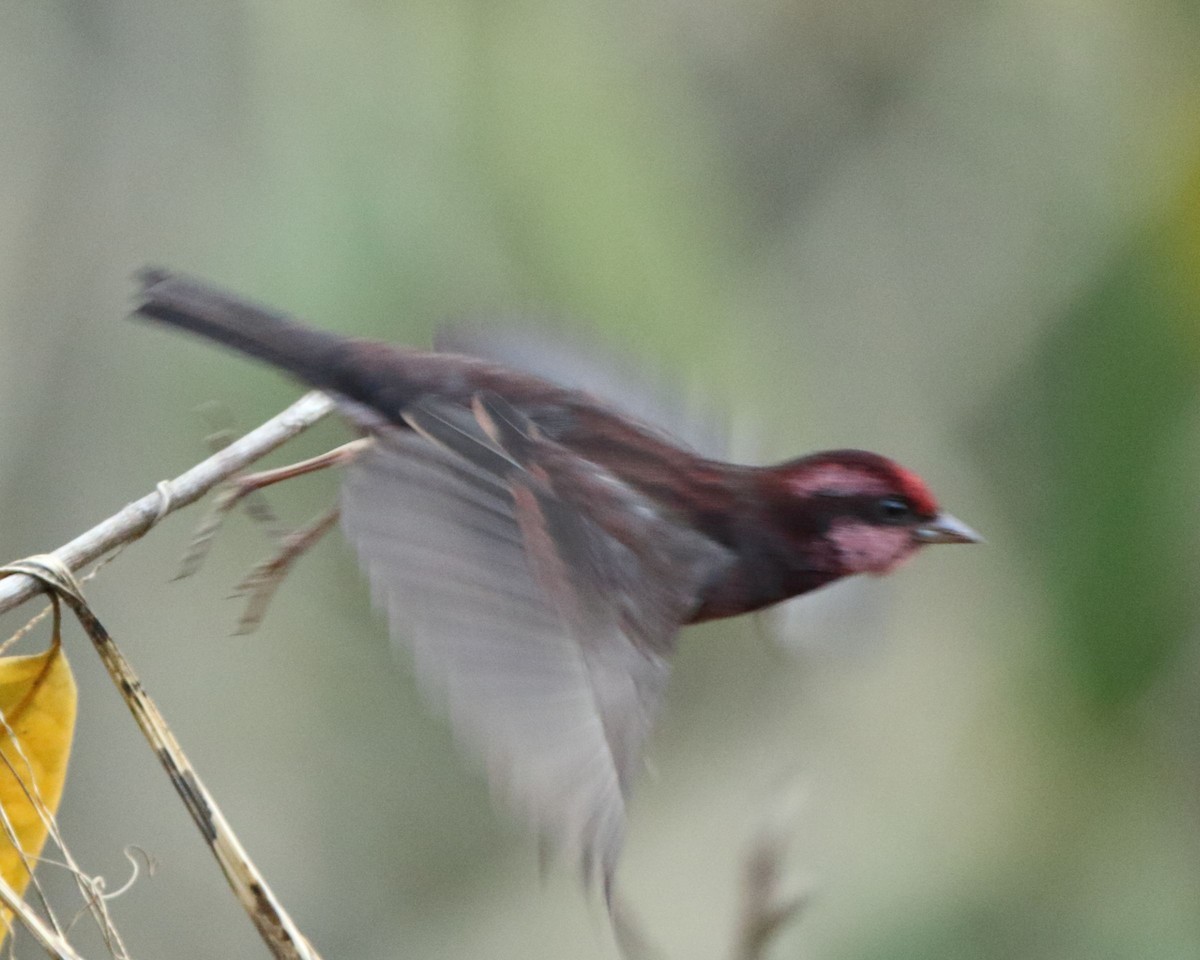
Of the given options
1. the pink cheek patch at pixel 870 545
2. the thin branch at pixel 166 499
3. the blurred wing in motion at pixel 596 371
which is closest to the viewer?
the thin branch at pixel 166 499

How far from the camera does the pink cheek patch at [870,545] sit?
8.13 ft

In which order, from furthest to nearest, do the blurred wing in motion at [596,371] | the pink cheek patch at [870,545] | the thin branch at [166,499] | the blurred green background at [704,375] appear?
the blurred green background at [704,375], the blurred wing in motion at [596,371], the pink cheek patch at [870,545], the thin branch at [166,499]

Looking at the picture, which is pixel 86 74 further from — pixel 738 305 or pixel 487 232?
pixel 738 305

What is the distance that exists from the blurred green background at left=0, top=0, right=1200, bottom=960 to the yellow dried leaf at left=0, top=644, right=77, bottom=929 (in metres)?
1.81

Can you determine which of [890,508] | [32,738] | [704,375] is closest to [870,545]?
[890,508]

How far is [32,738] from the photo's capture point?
66.6 inches

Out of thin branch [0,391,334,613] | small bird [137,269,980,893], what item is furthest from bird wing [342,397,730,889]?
thin branch [0,391,334,613]

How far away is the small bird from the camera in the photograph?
1.75m

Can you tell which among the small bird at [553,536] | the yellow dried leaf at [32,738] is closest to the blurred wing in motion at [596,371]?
the small bird at [553,536]

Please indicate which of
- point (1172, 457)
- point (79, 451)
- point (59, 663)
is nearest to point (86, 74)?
point (79, 451)

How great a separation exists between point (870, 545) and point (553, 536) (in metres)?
0.62

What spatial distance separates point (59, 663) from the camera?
1.69m

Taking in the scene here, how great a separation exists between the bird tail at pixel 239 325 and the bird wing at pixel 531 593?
0.23 meters

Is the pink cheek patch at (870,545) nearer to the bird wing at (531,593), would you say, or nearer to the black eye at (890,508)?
the black eye at (890,508)
